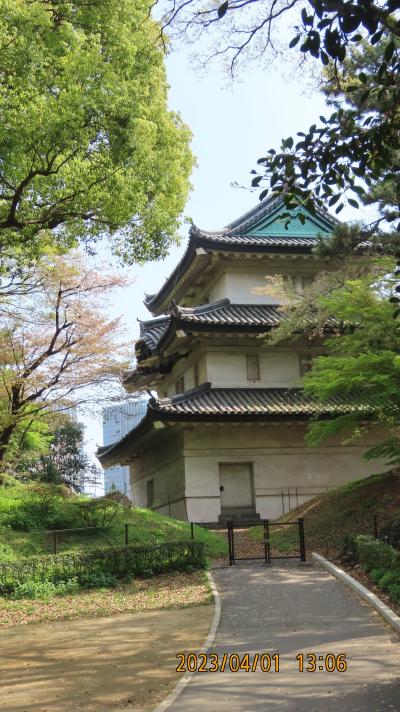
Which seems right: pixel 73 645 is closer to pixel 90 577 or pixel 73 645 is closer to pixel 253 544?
pixel 90 577

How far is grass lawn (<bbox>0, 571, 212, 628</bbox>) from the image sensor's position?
12.7m

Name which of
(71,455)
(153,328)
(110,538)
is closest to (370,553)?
(110,538)

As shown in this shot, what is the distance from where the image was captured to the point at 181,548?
53.7ft

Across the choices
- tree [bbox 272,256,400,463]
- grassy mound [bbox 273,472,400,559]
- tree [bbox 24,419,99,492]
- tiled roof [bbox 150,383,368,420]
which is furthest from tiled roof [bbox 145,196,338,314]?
tree [bbox 24,419,99,492]

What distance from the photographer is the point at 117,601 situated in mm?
13703

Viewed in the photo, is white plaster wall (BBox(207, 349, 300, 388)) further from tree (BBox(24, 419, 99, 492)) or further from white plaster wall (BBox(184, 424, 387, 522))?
tree (BBox(24, 419, 99, 492))

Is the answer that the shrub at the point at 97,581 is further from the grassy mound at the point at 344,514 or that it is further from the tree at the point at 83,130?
the tree at the point at 83,130

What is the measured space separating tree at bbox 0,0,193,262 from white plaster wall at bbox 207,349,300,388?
1248cm

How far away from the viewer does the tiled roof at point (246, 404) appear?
24359 mm

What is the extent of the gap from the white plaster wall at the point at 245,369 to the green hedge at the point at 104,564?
11093mm

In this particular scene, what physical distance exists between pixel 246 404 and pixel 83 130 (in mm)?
14644

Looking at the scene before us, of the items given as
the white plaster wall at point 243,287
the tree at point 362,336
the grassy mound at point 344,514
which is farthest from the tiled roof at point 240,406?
the tree at point 362,336

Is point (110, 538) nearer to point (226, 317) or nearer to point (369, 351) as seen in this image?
point (369, 351)

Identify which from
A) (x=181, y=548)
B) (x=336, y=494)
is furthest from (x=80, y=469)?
(x=181, y=548)
